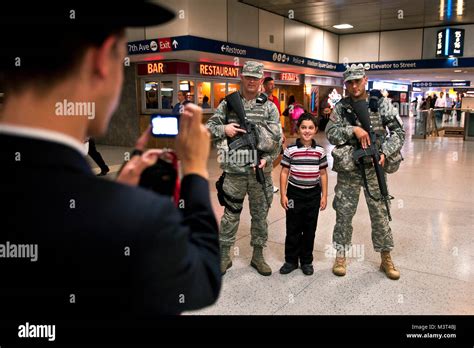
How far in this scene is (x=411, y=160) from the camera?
1003cm

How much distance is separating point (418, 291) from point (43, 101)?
3.35 metres

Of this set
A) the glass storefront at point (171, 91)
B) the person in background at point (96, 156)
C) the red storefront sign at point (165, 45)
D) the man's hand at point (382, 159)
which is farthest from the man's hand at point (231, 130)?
the glass storefront at point (171, 91)

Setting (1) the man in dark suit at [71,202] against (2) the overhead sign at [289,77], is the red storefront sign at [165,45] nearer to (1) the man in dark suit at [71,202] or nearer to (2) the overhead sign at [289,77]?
(2) the overhead sign at [289,77]

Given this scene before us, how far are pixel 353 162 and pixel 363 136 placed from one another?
261mm

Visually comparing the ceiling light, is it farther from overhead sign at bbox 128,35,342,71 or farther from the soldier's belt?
the soldier's belt

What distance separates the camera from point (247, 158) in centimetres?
356

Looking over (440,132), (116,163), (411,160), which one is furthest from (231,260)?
(440,132)

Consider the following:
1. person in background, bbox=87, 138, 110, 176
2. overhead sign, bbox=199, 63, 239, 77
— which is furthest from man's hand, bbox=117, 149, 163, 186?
overhead sign, bbox=199, 63, 239, 77

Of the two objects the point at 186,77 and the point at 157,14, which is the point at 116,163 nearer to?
the point at 186,77

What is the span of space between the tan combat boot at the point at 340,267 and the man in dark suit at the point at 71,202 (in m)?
3.10

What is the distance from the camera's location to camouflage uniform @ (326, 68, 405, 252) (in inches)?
140

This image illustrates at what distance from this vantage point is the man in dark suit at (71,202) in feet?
2.33

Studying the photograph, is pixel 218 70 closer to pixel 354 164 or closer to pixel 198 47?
pixel 198 47

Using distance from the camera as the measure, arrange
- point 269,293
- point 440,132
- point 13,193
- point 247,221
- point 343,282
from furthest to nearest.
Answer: point 440,132 < point 247,221 < point 343,282 < point 269,293 < point 13,193
